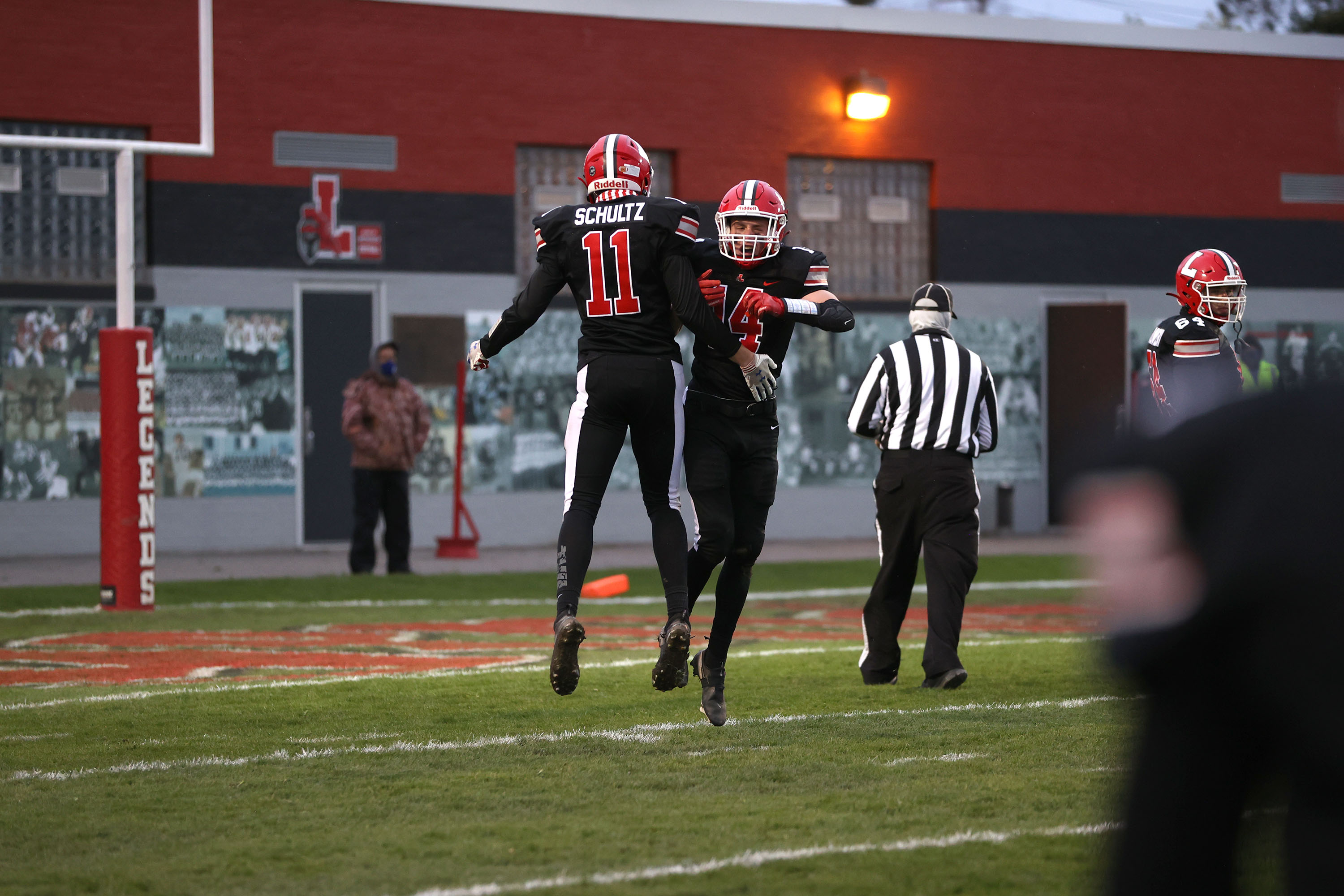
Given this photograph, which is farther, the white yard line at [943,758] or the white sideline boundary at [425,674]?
the white sideline boundary at [425,674]

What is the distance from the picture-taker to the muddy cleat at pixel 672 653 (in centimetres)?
571

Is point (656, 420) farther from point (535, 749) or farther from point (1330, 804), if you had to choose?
point (1330, 804)

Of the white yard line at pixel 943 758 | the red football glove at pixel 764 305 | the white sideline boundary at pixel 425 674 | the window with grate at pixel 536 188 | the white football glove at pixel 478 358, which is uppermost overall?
the window with grate at pixel 536 188

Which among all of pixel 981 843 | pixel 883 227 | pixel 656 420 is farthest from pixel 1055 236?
pixel 981 843

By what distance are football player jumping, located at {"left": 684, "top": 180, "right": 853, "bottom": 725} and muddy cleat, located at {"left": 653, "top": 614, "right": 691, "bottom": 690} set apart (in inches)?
13.0

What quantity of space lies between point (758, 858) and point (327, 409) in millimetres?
14780

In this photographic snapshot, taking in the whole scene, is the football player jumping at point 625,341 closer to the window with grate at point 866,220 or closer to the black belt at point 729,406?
the black belt at point 729,406

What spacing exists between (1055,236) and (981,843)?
1768 cm

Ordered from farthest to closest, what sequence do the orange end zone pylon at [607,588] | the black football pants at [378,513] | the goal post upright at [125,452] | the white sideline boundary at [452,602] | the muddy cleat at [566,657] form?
the black football pants at [378,513] → the orange end zone pylon at [607,588] → the white sideline boundary at [452,602] → the goal post upright at [125,452] → the muddy cleat at [566,657]

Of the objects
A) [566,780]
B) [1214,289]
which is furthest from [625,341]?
[1214,289]

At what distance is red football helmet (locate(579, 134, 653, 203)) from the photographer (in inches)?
241

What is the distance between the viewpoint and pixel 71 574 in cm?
1505

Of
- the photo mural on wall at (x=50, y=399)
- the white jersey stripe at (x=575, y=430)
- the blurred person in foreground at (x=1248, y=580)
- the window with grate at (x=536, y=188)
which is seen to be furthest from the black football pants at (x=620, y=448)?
the window with grate at (x=536, y=188)

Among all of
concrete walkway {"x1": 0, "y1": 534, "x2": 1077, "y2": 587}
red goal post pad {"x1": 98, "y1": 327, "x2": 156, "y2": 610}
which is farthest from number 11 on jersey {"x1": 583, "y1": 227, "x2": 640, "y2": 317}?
concrete walkway {"x1": 0, "y1": 534, "x2": 1077, "y2": 587}
